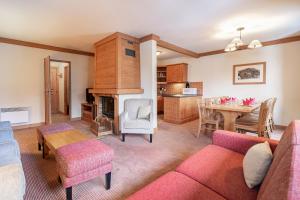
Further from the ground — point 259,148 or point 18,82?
point 18,82

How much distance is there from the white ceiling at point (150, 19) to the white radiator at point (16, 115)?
1984 mm

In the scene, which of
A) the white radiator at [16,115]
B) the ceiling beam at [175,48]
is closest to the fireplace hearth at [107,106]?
the ceiling beam at [175,48]

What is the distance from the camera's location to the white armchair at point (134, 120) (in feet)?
11.1

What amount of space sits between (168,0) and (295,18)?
270 centimetres

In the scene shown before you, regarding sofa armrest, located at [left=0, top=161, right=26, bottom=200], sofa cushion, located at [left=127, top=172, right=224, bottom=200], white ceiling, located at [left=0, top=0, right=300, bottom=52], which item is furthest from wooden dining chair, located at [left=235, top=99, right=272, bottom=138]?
sofa armrest, located at [left=0, top=161, right=26, bottom=200]

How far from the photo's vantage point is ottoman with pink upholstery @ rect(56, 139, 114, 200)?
62.1 inches

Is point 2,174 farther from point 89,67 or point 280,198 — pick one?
point 89,67

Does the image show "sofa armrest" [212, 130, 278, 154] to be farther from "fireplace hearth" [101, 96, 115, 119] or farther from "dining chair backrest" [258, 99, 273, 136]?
"fireplace hearth" [101, 96, 115, 119]

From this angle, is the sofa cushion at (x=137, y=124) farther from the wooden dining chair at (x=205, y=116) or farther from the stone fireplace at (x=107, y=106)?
the wooden dining chair at (x=205, y=116)

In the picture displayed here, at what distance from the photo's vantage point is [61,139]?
7.43ft

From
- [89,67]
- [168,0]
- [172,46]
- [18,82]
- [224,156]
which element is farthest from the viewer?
[89,67]

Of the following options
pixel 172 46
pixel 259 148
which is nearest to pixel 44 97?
pixel 172 46

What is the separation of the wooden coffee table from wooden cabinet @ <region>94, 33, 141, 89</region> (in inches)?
69.2

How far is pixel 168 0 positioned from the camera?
8.13 feet
